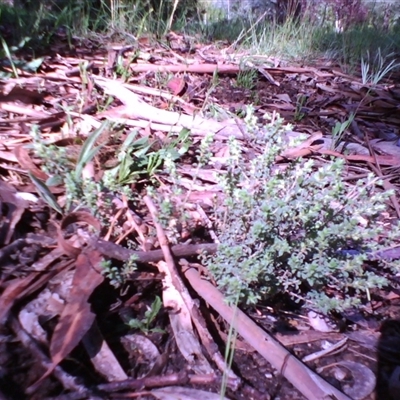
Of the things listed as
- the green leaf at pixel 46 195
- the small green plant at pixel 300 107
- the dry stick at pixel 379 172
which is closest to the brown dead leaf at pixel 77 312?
the green leaf at pixel 46 195

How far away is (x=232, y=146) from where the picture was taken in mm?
1737

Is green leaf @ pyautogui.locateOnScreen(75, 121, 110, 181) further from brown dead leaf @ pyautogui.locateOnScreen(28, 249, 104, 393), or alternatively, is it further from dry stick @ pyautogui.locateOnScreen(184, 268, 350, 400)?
dry stick @ pyautogui.locateOnScreen(184, 268, 350, 400)

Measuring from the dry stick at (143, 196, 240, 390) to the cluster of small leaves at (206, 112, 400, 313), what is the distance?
0.12m

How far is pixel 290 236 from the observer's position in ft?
5.70

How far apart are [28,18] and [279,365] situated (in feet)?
11.3

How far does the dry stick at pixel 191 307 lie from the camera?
1.50 meters

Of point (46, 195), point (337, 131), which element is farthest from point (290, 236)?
point (337, 131)

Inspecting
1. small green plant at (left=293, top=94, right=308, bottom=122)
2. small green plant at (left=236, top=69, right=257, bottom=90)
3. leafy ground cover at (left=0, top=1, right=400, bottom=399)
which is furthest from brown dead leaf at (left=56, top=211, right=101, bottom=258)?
small green plant at (left=236, top=69, right=257, bottom=90)

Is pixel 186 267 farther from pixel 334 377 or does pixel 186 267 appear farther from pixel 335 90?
pixel 335 90

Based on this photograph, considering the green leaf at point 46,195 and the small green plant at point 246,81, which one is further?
the small green plant at point 246,81

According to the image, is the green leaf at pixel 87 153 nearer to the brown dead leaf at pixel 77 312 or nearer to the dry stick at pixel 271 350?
the brown dead leaf at pixel 77 312

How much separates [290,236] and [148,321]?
0.54 m

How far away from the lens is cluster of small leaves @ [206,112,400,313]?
61.8 inches

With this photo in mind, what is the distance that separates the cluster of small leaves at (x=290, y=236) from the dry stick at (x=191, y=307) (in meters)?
0.12
